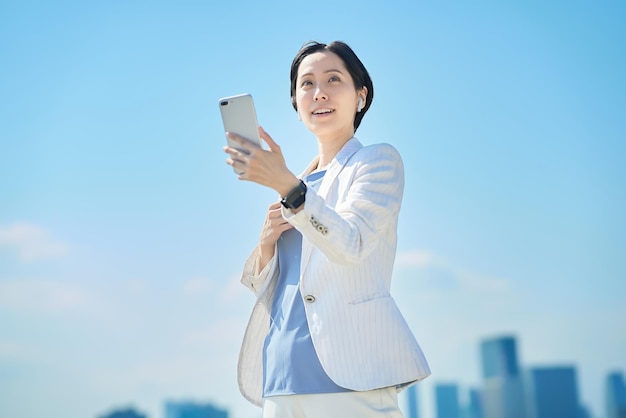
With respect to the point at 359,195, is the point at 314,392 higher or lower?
lower

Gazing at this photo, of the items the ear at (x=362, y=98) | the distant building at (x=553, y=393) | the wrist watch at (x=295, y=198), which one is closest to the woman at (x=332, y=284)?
the wrist watch at (x=295, y=198)

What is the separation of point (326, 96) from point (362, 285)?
627 millimetres

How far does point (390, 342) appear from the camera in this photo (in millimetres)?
2049

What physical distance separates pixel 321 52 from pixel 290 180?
0.75 meters

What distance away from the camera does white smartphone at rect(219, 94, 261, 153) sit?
6.38 ft

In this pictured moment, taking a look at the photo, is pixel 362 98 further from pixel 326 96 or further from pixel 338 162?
pixel 338 162

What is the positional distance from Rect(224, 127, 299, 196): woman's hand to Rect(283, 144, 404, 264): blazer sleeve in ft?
0.19

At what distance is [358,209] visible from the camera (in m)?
2.00

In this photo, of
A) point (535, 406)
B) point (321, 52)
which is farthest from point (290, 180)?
point (535, 406)

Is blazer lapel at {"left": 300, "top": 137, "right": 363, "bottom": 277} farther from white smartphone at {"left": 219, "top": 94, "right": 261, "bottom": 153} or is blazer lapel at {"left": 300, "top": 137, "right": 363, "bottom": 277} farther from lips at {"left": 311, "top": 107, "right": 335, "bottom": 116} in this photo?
white smartphone at {"left": 219, "top": 94, "right": 261, "bottom": 153}

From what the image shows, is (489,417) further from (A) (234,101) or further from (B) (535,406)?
(A) (234,101)

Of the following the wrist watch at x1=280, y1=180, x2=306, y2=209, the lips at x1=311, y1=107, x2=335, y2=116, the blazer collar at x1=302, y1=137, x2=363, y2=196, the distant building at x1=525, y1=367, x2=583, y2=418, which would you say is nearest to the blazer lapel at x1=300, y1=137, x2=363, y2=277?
the blazer collar at x1=302, y1=137, x2=363, y2=196

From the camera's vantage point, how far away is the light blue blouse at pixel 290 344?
2072 millimetres

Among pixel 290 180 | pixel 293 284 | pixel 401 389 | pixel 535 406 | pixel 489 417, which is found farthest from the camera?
pixel 489 417
